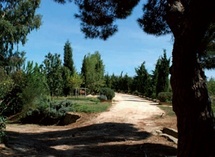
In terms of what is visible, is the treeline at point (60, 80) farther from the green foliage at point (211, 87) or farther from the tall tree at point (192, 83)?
the tall tree at point (192, 83)

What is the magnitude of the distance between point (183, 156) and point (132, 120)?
Result: 11.0 m

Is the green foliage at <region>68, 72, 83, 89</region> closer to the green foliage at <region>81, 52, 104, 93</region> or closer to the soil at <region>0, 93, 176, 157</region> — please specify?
the green foliage at <region>81, 52, 104, 93</region>

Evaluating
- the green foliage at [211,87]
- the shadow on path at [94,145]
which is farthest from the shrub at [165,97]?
the shadow on path at [94,145]

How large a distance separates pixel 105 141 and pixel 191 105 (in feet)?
22.8

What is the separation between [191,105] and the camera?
15.7 ft

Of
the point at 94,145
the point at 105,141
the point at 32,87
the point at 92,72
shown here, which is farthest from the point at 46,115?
the point at 92,72

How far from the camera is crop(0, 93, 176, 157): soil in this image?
9.36 m

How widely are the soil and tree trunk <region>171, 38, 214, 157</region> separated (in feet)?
14.7

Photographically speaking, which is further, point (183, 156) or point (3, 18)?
point (3, 18)

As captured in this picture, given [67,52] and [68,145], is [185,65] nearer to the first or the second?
[68,145]

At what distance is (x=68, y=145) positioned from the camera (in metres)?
10.8

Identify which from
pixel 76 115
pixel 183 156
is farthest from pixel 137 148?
pixel 76 115

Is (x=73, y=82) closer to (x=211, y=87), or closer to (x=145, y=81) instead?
(x=145, y=81)

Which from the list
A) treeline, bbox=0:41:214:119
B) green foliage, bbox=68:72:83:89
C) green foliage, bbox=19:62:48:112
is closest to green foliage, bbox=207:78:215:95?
treeline, bbox=0:41:214:119
